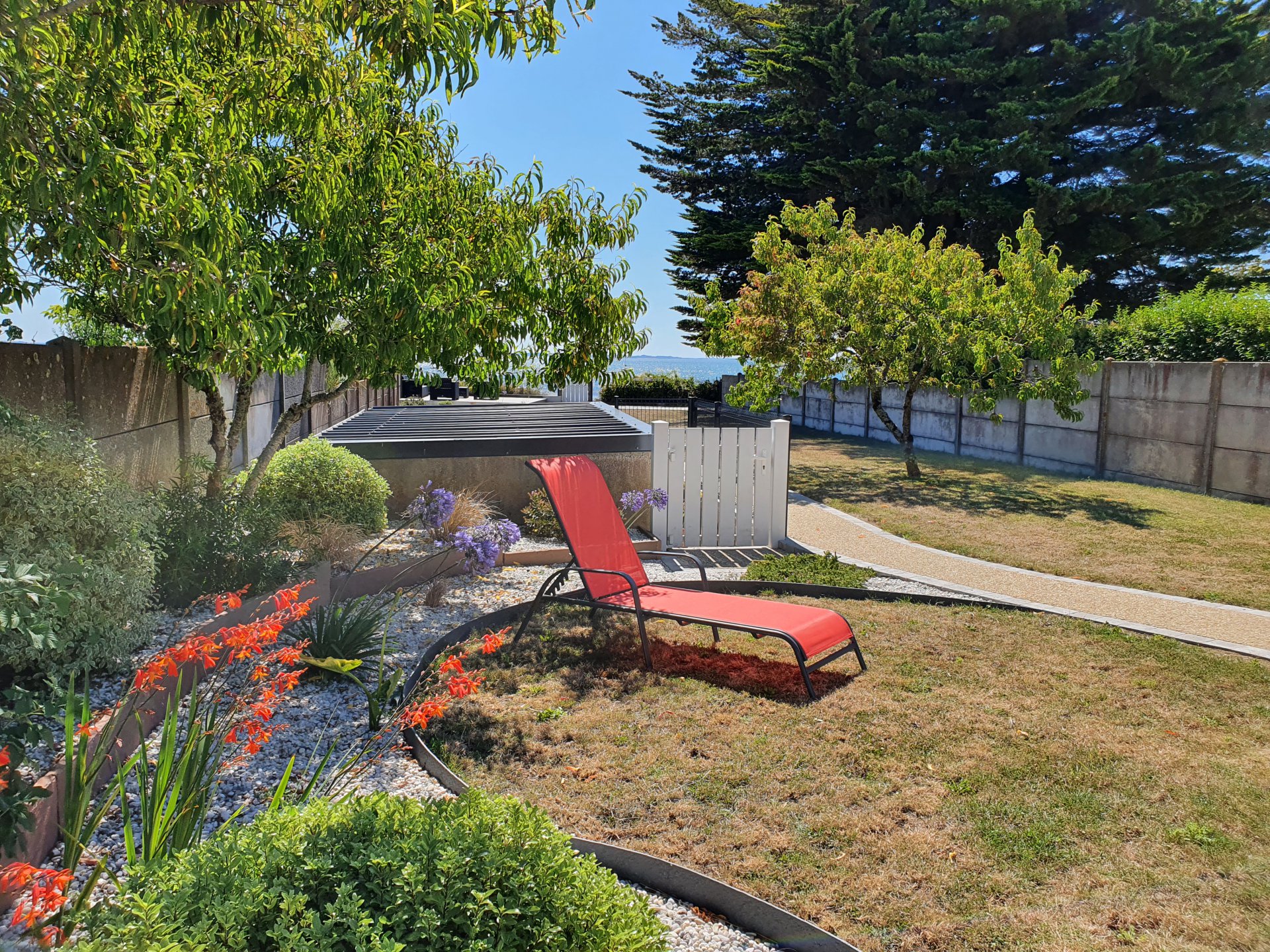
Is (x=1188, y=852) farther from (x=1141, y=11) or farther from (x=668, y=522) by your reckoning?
(x=1141, y=11)

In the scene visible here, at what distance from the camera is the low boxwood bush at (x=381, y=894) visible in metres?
1.66

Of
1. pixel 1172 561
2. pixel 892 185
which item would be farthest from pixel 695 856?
pixel 892 185

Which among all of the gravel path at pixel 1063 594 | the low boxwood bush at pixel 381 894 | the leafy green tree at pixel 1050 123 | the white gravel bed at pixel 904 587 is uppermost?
the leafy green tree at pixel 1050 123

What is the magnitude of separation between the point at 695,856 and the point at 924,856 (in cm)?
81

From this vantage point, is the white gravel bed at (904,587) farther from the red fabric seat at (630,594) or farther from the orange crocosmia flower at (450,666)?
the orange crocosmia flower at (450,666)

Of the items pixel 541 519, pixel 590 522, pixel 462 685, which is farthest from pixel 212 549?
pixel 541 519

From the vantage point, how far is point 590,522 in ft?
18.6

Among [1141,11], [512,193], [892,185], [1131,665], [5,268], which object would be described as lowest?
[1131,665]

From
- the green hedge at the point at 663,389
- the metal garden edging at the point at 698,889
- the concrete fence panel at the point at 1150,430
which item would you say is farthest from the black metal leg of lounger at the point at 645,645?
the green hedge at the point at 663,389

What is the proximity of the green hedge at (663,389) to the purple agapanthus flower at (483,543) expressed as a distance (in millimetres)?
18885

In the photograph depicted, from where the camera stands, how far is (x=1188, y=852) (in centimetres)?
304

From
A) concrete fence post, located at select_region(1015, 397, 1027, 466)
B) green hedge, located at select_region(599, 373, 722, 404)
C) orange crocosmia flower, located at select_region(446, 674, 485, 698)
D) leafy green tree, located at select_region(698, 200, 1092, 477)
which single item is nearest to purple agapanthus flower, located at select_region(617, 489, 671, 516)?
orange crocosmia flower, located at select_region(446, 674, 485, 698)

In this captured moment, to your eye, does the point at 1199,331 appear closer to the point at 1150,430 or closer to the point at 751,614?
the point at 1150,430

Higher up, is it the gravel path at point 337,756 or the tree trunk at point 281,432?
the tree trunk at point 281,432
